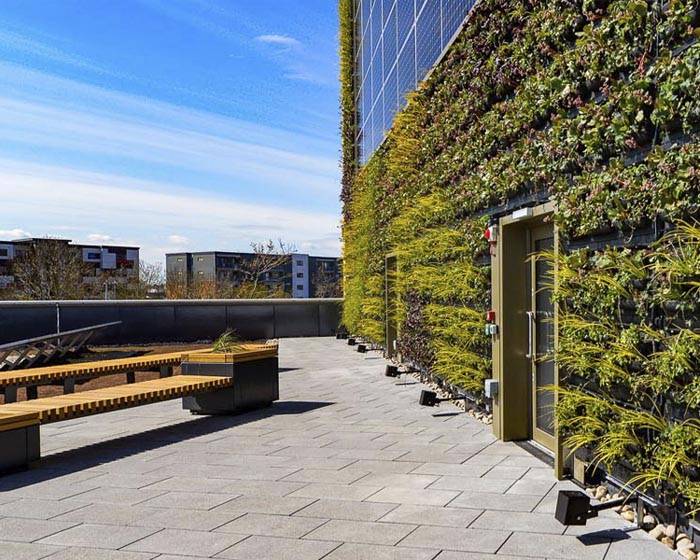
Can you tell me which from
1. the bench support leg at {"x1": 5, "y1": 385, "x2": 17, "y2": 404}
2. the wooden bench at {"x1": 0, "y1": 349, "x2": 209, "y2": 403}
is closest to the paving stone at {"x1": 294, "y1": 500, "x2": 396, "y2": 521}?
the wooden bench at {"x1": 0, "y1": 349, "x2": 209, "y2": 403}

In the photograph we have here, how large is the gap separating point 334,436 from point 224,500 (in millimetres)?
2044

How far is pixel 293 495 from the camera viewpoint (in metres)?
4.44

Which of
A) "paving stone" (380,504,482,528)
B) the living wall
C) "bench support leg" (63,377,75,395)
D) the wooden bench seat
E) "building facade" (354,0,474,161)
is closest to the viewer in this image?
the living wall

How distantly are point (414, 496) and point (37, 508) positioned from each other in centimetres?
246

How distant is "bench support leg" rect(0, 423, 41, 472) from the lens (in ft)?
16.6

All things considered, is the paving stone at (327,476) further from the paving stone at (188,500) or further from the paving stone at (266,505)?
the paving stone at (188,500)

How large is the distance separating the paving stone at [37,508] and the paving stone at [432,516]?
2.05 metres

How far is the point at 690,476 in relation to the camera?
332 cm

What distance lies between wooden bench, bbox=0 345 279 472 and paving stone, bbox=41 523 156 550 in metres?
1.61

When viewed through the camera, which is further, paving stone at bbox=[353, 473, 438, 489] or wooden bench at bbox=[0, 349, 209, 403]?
wooden bench at bbox=[0, 349, 209, 403]

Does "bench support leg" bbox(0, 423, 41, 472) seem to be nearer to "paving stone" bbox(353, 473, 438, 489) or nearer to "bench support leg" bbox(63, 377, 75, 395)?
"paving stone" bbox(353, 473, 438, 489)

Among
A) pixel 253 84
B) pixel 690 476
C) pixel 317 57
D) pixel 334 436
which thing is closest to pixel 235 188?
pixel 317 57

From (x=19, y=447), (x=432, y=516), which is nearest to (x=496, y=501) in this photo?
(x=432, y=516)

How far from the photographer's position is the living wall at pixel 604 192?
3.34 meters
